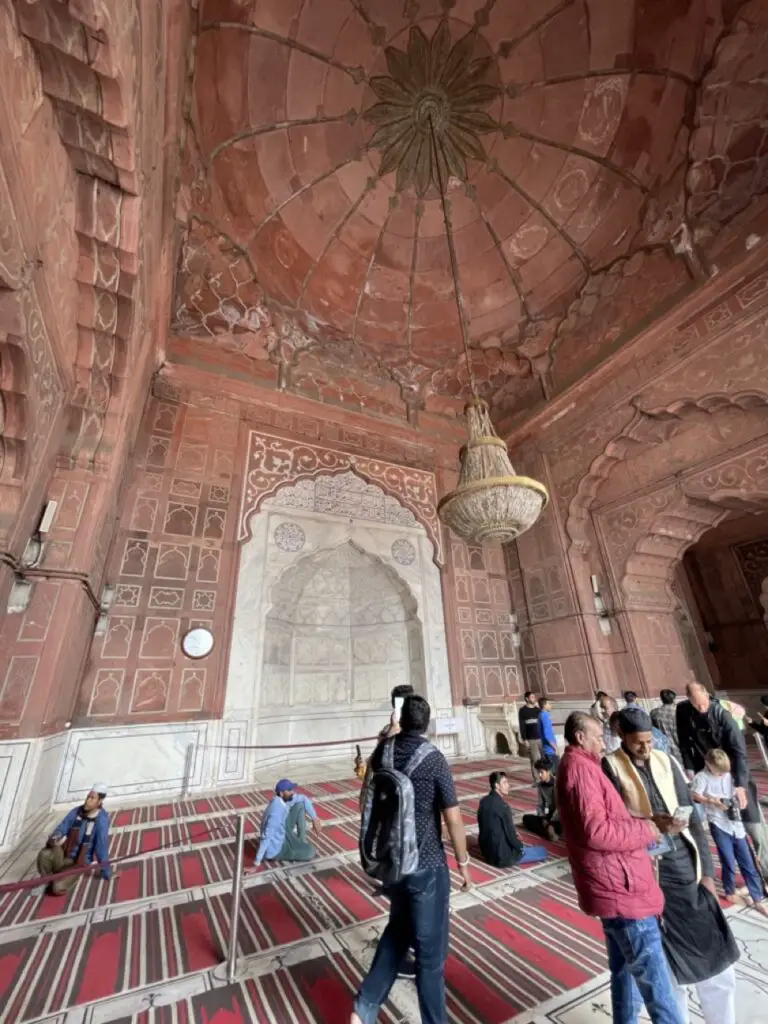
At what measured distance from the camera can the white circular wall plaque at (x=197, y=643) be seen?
5.20 metres

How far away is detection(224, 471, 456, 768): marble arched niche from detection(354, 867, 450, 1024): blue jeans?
15.5 ft

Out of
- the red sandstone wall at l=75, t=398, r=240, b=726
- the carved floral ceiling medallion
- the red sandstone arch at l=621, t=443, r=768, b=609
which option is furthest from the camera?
the red sandstone arch at l=621, t=443, r=768, b=609

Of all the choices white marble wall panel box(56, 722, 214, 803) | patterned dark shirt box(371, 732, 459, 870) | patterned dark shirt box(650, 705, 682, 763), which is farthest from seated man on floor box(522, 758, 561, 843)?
white marble wall panel box(56, 722, 214, 803)

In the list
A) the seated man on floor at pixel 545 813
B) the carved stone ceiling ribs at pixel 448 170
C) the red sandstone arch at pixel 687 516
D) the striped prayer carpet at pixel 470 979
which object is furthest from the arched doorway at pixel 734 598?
the striped prayer carpet at pixel 470 979

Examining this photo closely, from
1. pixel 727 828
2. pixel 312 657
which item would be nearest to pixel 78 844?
pixel 727 828

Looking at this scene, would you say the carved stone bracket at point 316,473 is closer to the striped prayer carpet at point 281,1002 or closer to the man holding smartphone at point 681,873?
the striped prayer carpet at point 281,1002

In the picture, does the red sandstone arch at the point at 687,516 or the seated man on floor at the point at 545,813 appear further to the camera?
the red sandstone arch at the point at 687,516

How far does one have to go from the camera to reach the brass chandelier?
14.0 feet

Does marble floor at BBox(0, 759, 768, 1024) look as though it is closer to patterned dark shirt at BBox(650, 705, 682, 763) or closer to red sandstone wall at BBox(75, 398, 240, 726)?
patterned dark shirt at BBox(650, 705, 682, 763)

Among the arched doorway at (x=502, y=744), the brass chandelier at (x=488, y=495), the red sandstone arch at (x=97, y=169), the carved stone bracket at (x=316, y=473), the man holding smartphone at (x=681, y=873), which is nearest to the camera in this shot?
the man holding smartphone at (x=681, y=873)

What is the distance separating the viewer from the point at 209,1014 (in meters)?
1.60

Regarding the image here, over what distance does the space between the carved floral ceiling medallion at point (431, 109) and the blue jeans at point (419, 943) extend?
7.57m

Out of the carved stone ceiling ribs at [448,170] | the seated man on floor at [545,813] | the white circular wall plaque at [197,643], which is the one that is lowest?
the seated man on floor at [545,813]

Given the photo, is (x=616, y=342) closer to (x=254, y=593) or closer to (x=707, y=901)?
(x=254, y=593)
